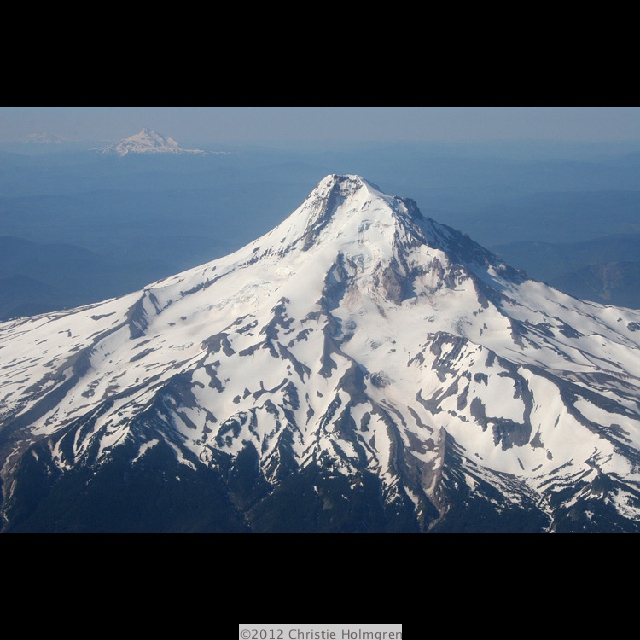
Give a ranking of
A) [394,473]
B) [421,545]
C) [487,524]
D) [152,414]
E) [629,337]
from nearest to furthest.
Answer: [421,545]
[487,524]
[394,473]
[152,414]
[629,337]

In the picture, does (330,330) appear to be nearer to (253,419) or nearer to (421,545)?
(253,419)

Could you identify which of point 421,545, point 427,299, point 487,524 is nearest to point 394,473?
point 487,524

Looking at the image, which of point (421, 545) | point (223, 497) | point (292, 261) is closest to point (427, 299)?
point (292, 261)

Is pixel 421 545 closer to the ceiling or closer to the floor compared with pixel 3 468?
closer to the floor

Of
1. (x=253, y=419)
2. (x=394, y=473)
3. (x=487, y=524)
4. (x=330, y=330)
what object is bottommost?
(x=487, y=524)

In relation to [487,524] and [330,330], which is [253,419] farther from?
[487,524]

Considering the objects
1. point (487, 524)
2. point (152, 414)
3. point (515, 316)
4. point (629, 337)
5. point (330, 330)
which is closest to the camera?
point (487, 524)

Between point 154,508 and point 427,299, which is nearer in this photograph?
point 154,508
